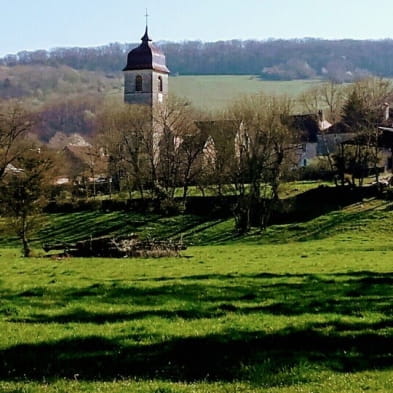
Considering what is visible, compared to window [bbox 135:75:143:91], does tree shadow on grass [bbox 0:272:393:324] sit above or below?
below

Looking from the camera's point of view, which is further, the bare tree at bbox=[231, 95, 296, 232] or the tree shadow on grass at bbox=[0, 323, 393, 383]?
the bare tree at bbox=[231, 95, 296, 232]

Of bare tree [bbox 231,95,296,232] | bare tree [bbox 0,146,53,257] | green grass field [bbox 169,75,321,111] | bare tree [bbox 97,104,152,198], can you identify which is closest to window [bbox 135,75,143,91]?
bare tree [bbox 97,104,152,198]

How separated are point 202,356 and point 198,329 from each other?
1.74 m

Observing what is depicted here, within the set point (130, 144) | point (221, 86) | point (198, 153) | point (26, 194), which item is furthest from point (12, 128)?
point (221, 86)

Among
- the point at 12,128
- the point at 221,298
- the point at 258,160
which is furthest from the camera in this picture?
the point at 12,128

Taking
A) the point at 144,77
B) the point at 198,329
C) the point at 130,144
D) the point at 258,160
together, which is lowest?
the point at 130,144

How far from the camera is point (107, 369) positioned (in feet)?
35.3

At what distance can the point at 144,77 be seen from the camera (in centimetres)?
9425

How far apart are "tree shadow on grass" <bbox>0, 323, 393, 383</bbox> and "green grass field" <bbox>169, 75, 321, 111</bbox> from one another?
451 ft

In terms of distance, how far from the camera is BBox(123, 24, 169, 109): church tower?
94312 mm

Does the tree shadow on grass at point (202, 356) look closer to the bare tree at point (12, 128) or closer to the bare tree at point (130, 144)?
the bare tree at point (12, 128)

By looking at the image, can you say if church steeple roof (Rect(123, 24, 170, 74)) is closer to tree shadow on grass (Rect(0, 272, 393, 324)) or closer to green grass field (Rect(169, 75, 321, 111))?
green grass field (Rect(169, 75, 321, 111))

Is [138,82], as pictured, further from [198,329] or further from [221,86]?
[198,329]

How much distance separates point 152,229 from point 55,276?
111 ft
